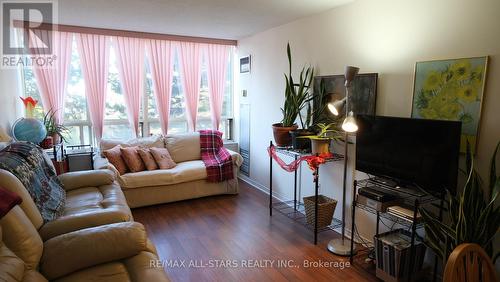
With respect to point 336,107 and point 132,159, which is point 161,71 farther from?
point 336,107

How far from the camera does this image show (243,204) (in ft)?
13.1

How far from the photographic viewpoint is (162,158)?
4.14 m

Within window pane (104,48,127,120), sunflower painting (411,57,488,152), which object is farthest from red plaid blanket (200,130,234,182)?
sunflower painting (411,57,488,152)

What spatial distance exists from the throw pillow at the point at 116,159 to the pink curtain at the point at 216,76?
170cm

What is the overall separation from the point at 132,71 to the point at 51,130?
4.38ft

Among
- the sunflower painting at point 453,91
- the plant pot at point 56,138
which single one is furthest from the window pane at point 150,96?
the sunflower painting at point 453,91

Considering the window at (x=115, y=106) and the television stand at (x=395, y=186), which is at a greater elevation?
the window at (x=115, y=106)

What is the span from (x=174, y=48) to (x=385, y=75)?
10.6 feet

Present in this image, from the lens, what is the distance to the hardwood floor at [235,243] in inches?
97.4

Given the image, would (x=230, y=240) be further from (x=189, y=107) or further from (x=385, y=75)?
(x=189, y=107)

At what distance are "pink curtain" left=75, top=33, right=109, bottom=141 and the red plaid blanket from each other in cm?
145

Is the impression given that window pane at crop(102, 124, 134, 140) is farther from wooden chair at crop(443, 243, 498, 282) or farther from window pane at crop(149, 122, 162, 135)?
wooden chair at crop(443, 243, 498, 282)

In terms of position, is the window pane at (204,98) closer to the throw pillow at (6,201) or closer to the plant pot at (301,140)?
the plant pot at (301,140)

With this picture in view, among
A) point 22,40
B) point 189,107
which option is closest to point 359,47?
point 189,107
